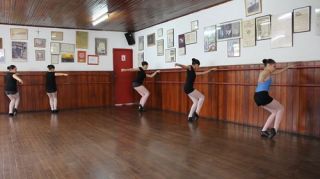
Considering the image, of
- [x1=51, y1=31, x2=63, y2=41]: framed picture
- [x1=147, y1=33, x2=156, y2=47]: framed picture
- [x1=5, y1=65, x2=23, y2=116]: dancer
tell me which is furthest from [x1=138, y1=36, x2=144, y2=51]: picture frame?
[x1=5, y1=65, x2=23, y2=116]: dancer

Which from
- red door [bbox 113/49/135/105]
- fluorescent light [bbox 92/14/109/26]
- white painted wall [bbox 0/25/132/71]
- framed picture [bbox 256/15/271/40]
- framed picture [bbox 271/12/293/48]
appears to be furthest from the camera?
red door [bbox 113/49/135/105]

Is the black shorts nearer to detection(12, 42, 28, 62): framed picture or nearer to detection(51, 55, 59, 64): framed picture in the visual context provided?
detection(51, 55, 59, 64): framed picture

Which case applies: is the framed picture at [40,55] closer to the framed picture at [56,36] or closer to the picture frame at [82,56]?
the framed picture at [56,36]

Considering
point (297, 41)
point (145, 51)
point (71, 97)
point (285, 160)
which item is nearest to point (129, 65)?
point (145, 51)

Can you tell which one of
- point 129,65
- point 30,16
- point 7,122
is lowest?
point 7,122

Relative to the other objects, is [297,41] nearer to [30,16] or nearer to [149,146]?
[149,146]

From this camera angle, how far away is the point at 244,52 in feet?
22.5

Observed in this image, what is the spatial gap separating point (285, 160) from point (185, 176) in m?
1.54

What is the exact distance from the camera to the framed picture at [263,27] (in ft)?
20.5

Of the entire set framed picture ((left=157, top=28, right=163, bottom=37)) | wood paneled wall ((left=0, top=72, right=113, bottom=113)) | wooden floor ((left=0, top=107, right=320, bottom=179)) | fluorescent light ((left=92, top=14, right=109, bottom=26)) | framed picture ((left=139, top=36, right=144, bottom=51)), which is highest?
fluorescent light ((left=92, top=14, right=109, bottom=26))

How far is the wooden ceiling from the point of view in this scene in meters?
7.25

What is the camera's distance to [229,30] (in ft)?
23.7

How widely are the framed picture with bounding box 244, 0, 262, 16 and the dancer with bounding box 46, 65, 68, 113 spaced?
624 cm

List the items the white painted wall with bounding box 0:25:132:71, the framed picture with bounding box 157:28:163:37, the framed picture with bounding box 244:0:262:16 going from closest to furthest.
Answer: the framed picture with bounding box 244:0:262:16
the white painted wall with bounding box 0:25:132:71
the framed picture with bounding box 157:28:163:37
